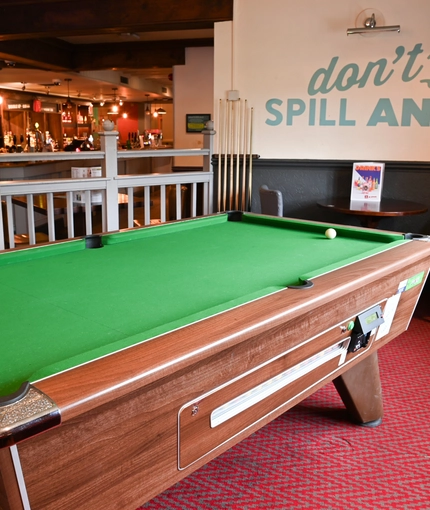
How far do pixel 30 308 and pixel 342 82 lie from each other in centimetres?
372

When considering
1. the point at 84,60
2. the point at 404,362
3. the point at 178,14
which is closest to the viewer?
the point at 404,362

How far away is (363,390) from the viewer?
224 centimetres

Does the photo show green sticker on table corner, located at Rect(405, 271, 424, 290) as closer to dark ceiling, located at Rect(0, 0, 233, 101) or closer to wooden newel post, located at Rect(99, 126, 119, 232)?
wooden newel post, located at Rect(99, 126, 119, 232)

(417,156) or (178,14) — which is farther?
(178,14)

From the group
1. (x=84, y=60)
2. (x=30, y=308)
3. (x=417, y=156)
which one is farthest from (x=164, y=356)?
(x=84, y=60)

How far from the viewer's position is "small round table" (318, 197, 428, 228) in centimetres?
360

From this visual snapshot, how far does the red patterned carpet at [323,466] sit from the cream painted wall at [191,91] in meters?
5.43

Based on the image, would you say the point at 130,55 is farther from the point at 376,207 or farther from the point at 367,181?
the point at 376,207

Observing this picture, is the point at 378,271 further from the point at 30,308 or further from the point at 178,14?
the point at 178,14

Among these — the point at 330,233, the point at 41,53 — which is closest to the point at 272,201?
the point at 330,233

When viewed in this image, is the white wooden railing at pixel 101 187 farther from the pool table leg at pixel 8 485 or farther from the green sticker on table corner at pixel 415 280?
the pool table leg at pixel 8 485

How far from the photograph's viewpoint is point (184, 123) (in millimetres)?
7418

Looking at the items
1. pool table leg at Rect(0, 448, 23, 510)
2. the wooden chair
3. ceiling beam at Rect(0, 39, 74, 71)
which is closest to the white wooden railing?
the wooden chair

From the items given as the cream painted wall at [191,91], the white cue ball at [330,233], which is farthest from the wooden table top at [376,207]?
the cream painted wall at [191,91]
